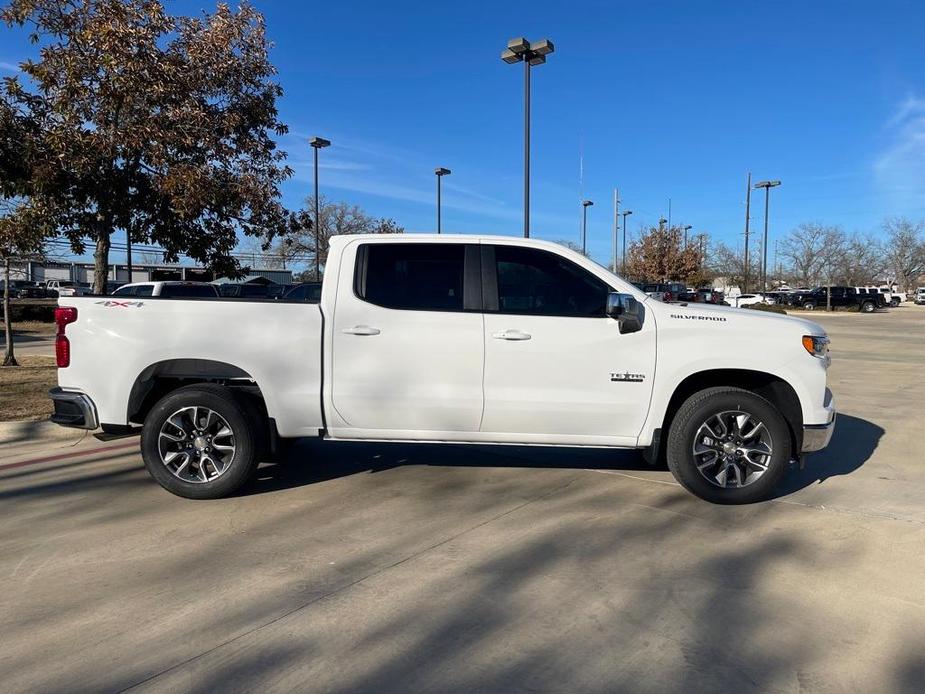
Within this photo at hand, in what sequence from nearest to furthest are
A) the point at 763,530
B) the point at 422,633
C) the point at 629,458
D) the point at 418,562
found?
the point at 422,633
the point at 418,562
the point at 763,530
the point at 629,458

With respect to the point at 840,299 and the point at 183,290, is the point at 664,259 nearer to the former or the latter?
the point at 840,299

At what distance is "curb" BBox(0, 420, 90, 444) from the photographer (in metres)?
7.12

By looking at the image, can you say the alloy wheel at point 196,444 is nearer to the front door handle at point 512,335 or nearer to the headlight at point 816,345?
the front door handle at point 512,335

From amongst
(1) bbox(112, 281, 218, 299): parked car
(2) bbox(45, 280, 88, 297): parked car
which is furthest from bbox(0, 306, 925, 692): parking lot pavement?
(2) bbox(45, 280, 88, 297): parked car

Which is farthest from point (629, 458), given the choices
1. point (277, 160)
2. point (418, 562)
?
point (277, 160)

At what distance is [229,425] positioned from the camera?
509cm

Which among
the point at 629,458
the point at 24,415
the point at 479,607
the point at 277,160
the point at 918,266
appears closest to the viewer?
the point at 479,607

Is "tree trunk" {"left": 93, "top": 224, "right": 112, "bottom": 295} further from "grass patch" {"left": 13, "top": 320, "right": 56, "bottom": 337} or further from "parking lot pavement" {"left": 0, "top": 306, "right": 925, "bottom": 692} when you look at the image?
"grass patch" {"left": 13, "top": 320, "right": 56, "bottom": 337}

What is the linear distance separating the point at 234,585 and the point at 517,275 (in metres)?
2.85

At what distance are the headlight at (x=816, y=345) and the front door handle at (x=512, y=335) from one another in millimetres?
2003

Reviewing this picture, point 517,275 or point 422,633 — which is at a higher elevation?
point 517,275

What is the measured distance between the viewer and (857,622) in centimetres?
340

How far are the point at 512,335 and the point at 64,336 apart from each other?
336 centimetres

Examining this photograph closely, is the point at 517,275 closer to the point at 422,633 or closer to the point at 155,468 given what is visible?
the point at 422,633
